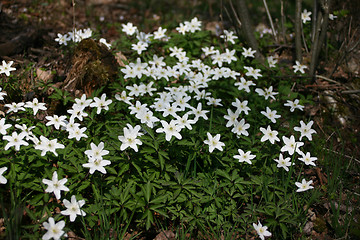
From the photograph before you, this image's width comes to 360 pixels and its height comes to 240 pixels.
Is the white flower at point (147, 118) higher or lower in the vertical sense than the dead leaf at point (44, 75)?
higher

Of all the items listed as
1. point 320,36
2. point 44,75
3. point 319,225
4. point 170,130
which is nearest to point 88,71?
point 44,75

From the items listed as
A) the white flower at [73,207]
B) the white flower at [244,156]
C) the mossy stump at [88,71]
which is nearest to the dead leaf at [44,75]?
the mossy stump at [88,71]

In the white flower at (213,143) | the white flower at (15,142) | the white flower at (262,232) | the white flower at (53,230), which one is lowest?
the white flower at (262,232)

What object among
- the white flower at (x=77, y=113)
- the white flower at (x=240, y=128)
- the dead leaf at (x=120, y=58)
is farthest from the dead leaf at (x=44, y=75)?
the white flower at (x=240, y=128)

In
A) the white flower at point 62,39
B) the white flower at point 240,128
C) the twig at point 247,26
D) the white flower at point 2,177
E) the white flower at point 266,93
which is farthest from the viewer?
the twig at point 247,26

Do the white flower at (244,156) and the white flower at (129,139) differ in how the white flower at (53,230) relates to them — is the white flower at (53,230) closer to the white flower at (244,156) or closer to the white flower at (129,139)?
the white flower at (129,139)

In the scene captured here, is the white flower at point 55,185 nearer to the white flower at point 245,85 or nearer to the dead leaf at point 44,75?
the dead leaf at point 44,75

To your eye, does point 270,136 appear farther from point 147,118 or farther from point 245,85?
point 147,118

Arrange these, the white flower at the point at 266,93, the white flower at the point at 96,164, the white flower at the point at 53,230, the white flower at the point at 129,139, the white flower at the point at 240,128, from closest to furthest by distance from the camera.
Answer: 1. the white flower at the point at 53,230
2. the white flower at the point at 96,164
3. the white flower at the point at 129,139
4. the white flower at the point at 240,128
5. the white flower at the point at 266,93

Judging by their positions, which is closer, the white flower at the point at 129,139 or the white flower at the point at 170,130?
the white flower at the point at 129,139

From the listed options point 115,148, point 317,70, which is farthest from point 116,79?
point 317,70
